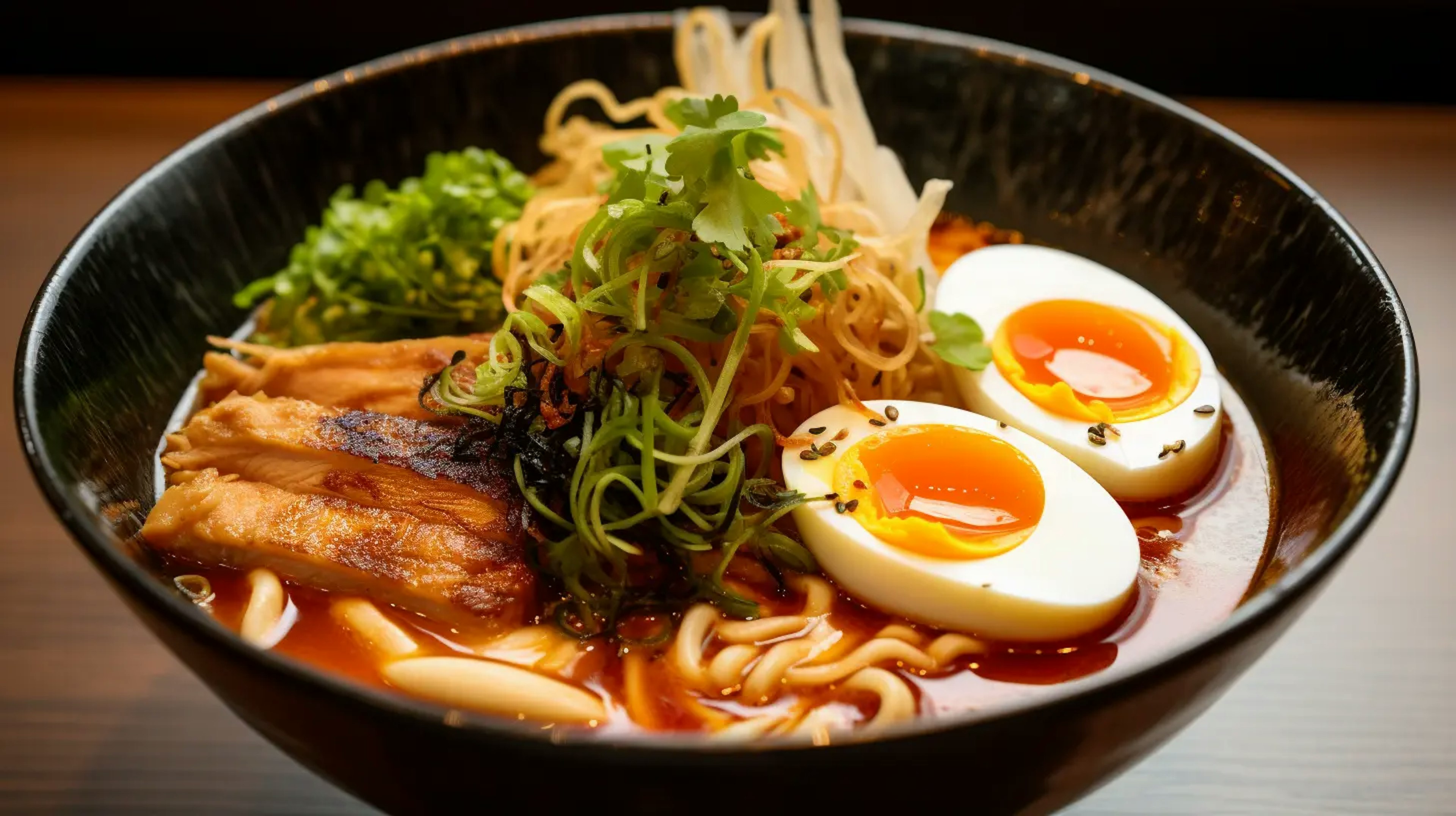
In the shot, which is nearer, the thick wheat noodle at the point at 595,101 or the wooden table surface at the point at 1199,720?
the wooden table surface at the point at 1199,720

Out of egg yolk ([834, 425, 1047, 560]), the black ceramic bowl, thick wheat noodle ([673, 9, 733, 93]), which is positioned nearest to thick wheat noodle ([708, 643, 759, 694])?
egg yolk ([834, 425, 1047, 560])

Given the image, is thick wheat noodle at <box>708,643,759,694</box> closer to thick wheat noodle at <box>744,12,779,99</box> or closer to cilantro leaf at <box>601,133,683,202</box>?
cilantro leaf at <box>601,133,683,202</box>

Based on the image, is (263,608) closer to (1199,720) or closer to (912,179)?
(1199,720)

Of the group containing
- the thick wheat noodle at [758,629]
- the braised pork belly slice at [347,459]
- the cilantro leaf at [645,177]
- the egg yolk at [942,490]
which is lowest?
the thick wheat noodle at [758,629]

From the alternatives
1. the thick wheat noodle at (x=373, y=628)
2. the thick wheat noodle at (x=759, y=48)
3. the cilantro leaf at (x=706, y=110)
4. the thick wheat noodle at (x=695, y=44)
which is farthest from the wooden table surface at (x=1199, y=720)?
the thick wheat noodle at (x=695, y=44)

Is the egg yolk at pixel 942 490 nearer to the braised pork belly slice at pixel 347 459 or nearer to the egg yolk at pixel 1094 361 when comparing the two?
the egg yolk at pixel 1094 361

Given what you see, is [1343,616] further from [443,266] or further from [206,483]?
[206,483]

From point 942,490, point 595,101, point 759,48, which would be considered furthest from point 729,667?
point 595,101

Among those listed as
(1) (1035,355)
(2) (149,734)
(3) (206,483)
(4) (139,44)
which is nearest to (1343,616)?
(1) (1035,355)
